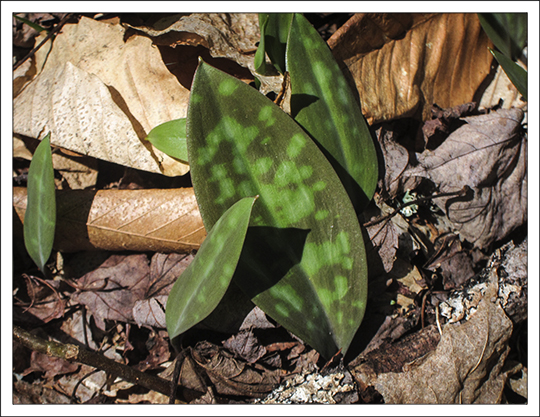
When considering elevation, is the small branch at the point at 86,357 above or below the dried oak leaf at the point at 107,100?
below

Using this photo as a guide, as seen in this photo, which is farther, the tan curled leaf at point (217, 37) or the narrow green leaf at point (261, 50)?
the tan curled leaf at point (217, 37)

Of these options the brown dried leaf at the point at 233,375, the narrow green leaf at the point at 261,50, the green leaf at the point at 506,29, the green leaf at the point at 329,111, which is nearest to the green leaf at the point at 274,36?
the narrow green leaf at the point at 261,50

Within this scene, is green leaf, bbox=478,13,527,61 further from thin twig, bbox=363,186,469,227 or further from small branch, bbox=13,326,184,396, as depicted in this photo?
small branch, bbox=13,326,184,396

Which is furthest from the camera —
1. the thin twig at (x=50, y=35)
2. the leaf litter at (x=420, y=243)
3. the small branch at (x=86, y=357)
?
the thin twig at (x=50, y=35)

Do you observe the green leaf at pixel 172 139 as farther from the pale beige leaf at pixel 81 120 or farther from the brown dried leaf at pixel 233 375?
the brown dried leaf at pixel 233 375

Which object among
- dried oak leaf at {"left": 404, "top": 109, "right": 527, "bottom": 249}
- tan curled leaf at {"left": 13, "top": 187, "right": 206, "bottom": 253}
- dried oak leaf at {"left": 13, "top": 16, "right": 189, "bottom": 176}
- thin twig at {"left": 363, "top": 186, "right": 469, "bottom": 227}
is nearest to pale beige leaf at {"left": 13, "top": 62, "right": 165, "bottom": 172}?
dried oak leaf at {"left": 13, "top": 16, "right": 189, "bottom": 176}

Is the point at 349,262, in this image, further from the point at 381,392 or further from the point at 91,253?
the point at 91,253
